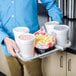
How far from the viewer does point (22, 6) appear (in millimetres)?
1235

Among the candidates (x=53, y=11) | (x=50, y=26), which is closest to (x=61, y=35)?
(x=50, y=26)

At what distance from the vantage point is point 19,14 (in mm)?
1243

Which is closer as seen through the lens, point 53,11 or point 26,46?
point 26,46

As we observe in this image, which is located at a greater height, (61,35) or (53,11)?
(53,11)

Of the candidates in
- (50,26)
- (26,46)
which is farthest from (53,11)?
(26,46)

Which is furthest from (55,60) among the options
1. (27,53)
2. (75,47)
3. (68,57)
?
(27,53)

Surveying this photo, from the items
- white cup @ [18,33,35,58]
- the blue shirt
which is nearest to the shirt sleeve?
the blue shirt

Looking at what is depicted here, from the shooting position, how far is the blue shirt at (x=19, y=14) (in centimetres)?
124

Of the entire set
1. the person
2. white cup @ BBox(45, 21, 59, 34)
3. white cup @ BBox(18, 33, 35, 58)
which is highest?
the person

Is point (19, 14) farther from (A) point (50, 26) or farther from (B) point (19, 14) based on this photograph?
(A) point (50, 26)

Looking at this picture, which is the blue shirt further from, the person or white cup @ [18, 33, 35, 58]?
white cup @ [18, 33, 35, 58]

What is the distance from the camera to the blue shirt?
1236mm

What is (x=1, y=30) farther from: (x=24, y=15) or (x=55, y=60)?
(x=55, y=60)

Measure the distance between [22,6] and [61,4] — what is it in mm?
595
